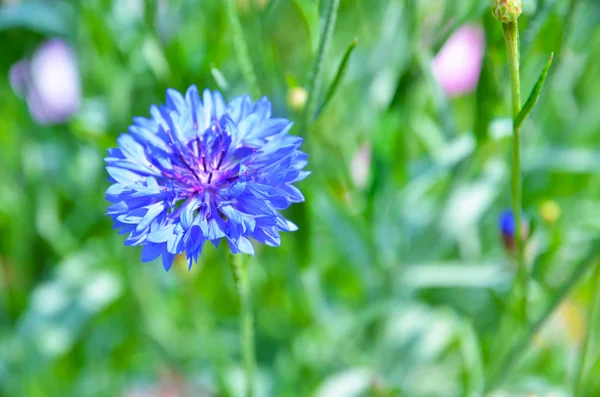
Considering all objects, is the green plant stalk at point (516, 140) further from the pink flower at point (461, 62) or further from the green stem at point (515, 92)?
the pink flower at point (461, 62)

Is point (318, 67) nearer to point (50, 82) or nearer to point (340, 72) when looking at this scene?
point (340, 72)

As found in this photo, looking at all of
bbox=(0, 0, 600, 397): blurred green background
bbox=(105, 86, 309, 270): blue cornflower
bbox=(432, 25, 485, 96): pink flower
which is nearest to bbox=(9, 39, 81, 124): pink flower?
bbox=(0, 0, 600, 397): blurred green background

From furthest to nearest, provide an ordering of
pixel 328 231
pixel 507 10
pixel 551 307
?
pixel 328 231, pixel 551 307, pixel 507 10

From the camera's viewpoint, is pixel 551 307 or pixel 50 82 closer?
pixel 551 307

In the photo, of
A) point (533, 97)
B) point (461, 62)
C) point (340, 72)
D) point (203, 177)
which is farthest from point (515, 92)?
point (461, 62)

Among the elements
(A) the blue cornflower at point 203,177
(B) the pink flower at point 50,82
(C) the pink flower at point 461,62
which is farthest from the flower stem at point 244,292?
(C) the pink flower at point 461,62

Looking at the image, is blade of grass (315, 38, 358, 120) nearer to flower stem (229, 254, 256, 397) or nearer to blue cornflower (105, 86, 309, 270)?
blue cornflower (105, 86, 309, 270)
